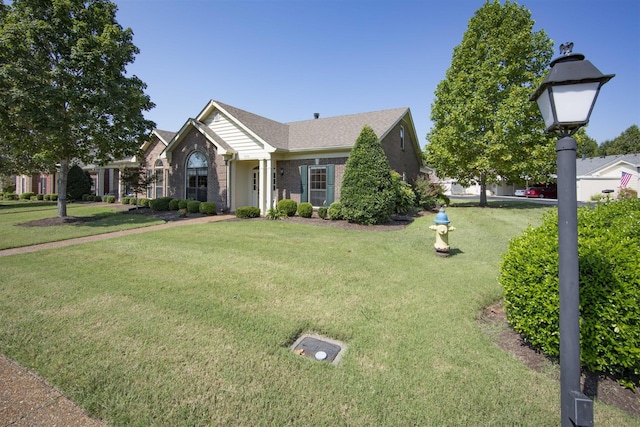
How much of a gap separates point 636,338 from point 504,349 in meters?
1.14

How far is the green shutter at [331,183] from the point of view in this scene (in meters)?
14.8

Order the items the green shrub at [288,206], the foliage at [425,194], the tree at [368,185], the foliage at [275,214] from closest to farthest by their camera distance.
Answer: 1. the tree at [368,185]
2. the foliage at [275,214]
3. the green shrub at [288,206]
4. the foliage at [425,194]

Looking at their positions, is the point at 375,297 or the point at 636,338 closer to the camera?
the point at 636,338

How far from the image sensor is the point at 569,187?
2.16 meters

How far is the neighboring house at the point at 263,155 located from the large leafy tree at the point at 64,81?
10.4 ft

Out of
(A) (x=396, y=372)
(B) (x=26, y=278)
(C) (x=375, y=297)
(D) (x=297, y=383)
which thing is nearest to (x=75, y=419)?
(D) (x=297, y=383)

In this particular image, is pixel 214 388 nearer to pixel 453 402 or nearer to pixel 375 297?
pixel 453 402

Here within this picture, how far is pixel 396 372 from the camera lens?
9.44ft

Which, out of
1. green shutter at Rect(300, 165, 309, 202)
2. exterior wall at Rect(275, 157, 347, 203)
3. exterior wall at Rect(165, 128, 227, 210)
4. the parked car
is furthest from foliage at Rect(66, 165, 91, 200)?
the parked car

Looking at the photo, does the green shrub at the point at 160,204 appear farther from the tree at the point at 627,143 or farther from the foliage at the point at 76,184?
the tree at the point at 627,143

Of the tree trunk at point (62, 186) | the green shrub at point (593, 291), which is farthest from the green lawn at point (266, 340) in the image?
the tree trunk at point (62, 186)

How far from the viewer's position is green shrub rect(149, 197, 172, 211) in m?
16.8

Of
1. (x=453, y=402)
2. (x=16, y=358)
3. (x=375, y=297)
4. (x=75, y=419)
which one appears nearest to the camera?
(x=75, y=419)

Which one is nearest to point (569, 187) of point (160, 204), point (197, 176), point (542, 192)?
point (197, 176)
